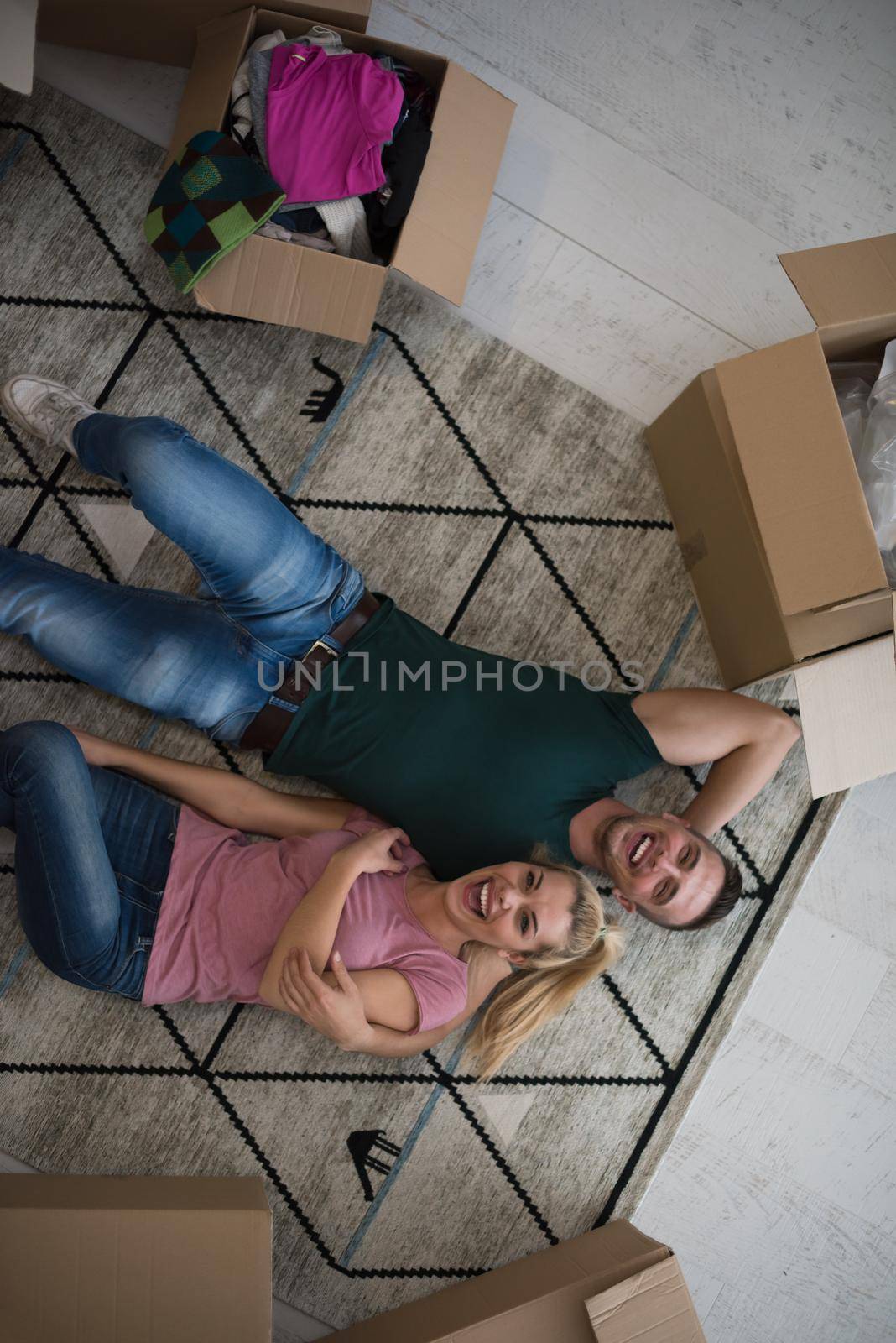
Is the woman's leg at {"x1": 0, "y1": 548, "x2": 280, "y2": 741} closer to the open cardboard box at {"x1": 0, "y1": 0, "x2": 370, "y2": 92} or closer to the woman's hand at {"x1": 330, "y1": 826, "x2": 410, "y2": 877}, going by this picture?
the woman's hand at {"x1": 330, "y1": 826, "x2": 410, "y2": 877}

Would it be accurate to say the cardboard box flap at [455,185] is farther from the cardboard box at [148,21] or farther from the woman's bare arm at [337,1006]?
the woman's bare arm at [337,1006]

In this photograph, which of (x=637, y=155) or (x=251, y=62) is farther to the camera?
(x=637, y=155)

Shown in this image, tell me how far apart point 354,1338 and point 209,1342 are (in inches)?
16.4

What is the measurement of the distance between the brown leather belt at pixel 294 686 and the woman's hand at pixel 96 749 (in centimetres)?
23

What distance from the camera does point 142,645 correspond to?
170cm

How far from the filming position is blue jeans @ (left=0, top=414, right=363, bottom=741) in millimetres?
1629

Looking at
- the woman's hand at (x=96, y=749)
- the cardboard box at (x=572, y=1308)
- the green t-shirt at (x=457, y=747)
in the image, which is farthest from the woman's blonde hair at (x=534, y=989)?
the woman's hand at (x=96, y=749)

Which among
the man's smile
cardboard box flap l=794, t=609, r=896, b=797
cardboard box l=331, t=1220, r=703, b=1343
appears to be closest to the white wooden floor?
cardboard box l=331, t=1220, r=703, b=1343

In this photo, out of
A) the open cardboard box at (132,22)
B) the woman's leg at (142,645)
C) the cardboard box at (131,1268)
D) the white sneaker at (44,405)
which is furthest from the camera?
the white sneaker at (44,405)

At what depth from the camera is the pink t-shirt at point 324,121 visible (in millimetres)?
1719

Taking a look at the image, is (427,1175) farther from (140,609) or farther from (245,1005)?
(140,609)

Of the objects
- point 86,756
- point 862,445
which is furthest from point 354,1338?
point 862,445

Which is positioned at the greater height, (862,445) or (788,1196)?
(862,445)

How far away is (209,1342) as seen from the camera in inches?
55.3
